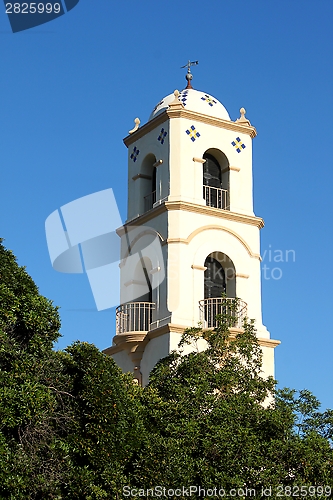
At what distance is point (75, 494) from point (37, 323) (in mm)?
3322

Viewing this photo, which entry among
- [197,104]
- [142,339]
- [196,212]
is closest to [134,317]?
[142,339]

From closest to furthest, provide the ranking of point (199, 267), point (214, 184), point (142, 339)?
1. point (142, 339)
2. point (199, 267)
3. point (214, 184)

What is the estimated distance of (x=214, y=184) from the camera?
29.5 metres

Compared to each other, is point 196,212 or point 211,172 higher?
point 211,172

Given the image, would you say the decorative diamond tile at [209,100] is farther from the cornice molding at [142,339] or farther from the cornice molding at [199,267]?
the cornice molding at [142,339]

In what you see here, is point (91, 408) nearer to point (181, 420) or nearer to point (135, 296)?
point (181, 420)

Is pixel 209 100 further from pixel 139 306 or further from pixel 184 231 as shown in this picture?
pixel 139 306

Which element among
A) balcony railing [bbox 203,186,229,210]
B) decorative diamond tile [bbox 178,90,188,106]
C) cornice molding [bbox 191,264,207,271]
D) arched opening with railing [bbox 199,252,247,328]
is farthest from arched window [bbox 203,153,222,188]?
cornice molding [bbox 191,264,207,271]

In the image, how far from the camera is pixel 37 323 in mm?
18984

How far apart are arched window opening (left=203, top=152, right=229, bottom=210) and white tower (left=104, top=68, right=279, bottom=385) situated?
3 cm

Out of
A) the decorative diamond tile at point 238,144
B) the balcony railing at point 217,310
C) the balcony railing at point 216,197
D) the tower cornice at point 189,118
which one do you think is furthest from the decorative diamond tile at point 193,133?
the balcony railing at point 217,310

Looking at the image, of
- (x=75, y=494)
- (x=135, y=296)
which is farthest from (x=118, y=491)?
(x=135, y=296)

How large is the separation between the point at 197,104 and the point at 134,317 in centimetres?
692

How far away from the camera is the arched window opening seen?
29062mm
